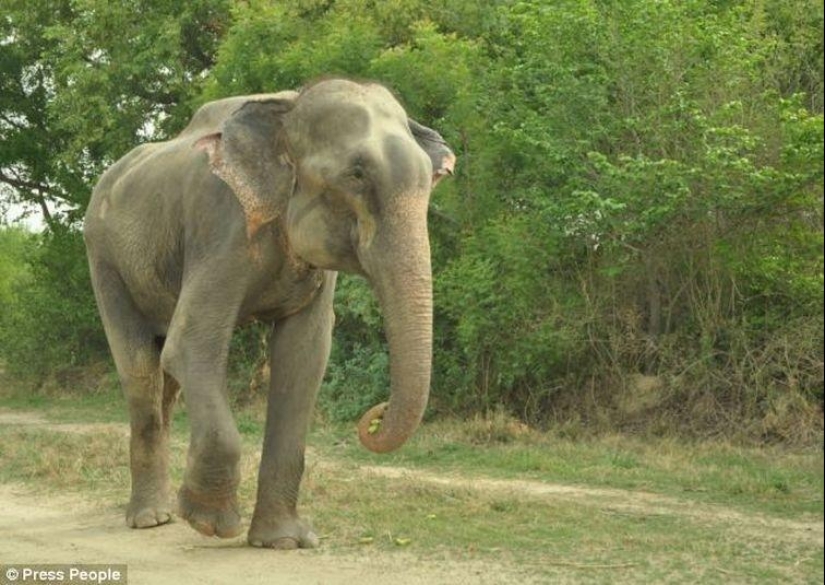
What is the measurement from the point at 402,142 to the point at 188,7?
14251 mm

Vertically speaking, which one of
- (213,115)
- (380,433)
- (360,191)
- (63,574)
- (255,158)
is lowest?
(63,574)

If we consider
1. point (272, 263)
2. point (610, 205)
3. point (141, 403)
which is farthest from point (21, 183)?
point (272, 263)

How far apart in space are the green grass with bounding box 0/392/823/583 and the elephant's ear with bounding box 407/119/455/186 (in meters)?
2.14

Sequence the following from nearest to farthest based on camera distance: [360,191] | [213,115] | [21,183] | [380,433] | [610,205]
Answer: [380,433] → [360,191] → [213,115] → [610,205] → [21,183]

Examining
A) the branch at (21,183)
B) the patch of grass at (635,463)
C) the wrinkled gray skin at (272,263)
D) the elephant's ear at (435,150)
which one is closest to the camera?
the wrinkled gray skin at (272,263)

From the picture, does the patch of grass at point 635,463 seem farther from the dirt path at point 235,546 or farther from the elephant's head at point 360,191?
the elephant's head at point 360,191

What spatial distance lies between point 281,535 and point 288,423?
641mm

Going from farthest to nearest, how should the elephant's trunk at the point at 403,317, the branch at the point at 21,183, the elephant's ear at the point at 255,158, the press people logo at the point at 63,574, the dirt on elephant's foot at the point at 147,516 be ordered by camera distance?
1. the branch at the point at 21,183
2. the dirt on elephant's foot at the point at 147,516
3. the elephant's ear at the point at 255,158
4. the press people logo at the point at 63,574
5. the elephant's trunk at the point at 403,317

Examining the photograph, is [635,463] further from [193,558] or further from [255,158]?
[255,158]

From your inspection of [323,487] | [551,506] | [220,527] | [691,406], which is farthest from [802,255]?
[220,527]

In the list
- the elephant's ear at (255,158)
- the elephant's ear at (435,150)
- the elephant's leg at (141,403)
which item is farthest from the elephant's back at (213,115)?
the elephant's leg at (141,403)

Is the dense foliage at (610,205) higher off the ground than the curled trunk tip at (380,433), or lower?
higher

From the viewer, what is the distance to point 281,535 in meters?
7.13

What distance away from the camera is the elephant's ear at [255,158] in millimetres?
6711
